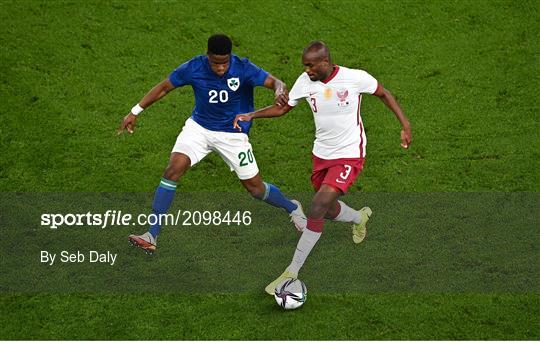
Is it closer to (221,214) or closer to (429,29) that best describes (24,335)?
(221,214)

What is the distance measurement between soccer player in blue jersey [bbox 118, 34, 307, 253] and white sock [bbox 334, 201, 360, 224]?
36.2 inches

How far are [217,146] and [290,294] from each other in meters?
1.99

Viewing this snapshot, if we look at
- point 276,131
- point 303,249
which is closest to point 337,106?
point 303,249

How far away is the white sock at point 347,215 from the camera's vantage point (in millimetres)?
11281

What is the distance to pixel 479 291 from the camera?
34.3 feet

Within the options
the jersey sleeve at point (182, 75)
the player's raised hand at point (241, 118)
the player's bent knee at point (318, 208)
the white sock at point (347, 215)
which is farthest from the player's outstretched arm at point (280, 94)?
the white sock at point (347, 215)

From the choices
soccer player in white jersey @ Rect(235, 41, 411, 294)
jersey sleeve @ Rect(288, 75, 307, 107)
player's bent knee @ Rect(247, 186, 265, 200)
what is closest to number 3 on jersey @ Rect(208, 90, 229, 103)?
soccer player in white jersey @ Rect(235, 41, 411, 294)

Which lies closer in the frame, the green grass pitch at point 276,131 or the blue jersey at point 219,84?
the green grass pitch at point 276,131

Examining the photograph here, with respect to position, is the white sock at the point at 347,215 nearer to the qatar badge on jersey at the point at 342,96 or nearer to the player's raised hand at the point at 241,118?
the qatar badge on jersey at the point at 342,96

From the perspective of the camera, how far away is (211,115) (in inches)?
437

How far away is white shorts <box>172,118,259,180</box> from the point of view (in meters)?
11.0

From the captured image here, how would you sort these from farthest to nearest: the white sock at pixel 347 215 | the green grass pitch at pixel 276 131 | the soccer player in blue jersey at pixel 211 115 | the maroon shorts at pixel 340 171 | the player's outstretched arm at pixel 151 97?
1. the white sock at pixel 347 215
2. the player's outstretched arm at pixel 151 97
3. the soccer player in blue jersey at pixel 211 115
4. the maroon shorts at pixel 340 171
5. the green grass pitch at pixel 276 131

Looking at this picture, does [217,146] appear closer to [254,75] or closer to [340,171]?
[254,75]

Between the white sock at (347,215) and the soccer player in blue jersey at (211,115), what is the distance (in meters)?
A: 0.92
